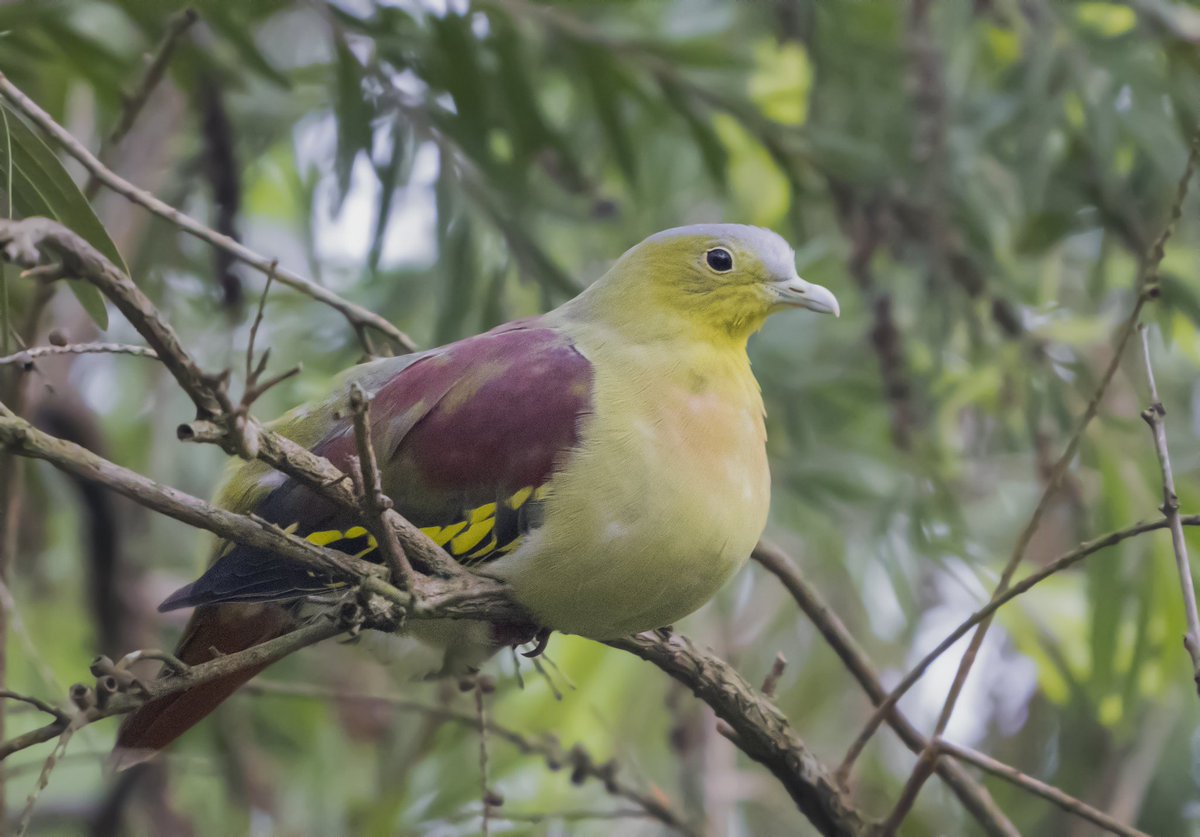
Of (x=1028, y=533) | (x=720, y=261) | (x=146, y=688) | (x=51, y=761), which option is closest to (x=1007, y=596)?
(x=1028, y=533)

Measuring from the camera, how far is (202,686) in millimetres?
2789

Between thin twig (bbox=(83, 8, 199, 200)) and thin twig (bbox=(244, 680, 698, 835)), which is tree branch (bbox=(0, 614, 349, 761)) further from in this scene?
thin twig (bbox=(83, 8, 199, 200))

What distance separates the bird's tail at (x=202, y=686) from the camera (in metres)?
2.77

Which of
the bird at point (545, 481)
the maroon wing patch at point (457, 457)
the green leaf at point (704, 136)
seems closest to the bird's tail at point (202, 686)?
the bird at point (545, 481)

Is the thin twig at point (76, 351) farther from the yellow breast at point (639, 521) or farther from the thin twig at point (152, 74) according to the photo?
the thin twig at point (152, 74)

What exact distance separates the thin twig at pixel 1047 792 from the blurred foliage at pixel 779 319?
47.7 inches

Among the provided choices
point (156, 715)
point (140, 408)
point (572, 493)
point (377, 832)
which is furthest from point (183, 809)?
point (572, 493)

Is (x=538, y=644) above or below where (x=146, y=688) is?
above

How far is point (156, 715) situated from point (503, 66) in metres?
2.57

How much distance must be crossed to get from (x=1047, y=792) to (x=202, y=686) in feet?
5.64

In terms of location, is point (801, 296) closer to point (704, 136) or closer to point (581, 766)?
point (581, 766)

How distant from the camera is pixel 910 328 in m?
5.39

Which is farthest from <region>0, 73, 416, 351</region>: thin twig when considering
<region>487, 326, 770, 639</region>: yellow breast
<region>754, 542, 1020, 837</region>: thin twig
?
<region>754, 542, 1020, 837</region>: thin twig

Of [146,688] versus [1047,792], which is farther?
[1047,792]
